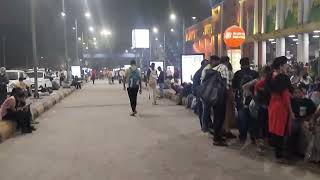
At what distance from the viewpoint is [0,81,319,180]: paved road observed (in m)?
7.88

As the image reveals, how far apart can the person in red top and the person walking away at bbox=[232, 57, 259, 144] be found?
1342 mm

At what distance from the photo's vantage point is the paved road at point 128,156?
7883 millimetres

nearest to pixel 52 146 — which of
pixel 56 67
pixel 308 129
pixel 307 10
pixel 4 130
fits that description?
pixel 4 130

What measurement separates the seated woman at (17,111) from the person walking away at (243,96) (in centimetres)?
543

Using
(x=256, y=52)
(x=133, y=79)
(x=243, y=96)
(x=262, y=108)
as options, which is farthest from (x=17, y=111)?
(x=256, y=52)

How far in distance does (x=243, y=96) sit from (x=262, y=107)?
1.03 metres

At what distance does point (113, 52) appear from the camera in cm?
11294

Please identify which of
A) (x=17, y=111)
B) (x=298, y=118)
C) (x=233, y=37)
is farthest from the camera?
(x=233, y=37)

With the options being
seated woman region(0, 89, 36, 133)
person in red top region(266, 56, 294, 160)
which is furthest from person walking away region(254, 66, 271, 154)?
seated woman region(0, 89, 36, 133)

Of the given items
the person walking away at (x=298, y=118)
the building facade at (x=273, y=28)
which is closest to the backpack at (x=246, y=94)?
the person walking away at (x=298, y=118)

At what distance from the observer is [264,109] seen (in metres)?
9.41

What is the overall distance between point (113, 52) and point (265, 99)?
10488cm

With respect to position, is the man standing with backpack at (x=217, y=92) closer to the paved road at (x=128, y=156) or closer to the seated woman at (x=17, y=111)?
the paved road at (x=128, y=156)

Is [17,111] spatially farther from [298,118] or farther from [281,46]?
[281,46]
